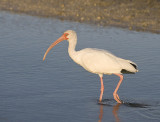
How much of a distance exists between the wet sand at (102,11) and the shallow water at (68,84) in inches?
121

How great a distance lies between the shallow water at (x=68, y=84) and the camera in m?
8.03

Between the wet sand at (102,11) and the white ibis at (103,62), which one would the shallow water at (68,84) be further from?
the wet sand at (102,11)

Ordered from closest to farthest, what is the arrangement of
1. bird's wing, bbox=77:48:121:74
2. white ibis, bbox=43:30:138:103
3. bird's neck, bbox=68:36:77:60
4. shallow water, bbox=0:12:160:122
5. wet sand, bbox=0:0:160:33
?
shallow water, bbox=0:12:160:122 → white ibis, bbox=43:30:138:103 → bird's wing, bbox=77:48:121:74 → bird's neck, bbox=68:36:77:60 → wet sand, bbox=0:0:160:33

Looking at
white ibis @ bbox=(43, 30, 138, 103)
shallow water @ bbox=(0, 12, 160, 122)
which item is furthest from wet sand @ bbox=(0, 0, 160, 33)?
white ibis @ bbox=(43, 30, 138, 103)

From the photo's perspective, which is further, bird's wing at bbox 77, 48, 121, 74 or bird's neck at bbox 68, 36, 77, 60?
bird's neck at bbox 68, 36, 77, 60

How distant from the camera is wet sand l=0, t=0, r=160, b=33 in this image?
18.5 meters

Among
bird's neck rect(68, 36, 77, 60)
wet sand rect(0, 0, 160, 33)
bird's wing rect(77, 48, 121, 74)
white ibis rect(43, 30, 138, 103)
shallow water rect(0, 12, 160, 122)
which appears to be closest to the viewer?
shallow water rect(0, 12, 160, 122)

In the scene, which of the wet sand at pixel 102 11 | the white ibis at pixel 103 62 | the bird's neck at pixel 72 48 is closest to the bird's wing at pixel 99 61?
the white ibis at pixel 103 62

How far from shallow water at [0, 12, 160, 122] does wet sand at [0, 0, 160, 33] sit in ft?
10.1

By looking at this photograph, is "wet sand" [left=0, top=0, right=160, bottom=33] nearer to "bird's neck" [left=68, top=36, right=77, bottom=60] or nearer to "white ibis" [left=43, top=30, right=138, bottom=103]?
"bird's neck" [left=68, top=36, right=77, bottom=60]

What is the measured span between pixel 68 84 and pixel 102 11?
1157 centimetres

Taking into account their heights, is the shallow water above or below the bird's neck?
below

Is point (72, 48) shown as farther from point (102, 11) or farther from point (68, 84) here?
point (102, 11)

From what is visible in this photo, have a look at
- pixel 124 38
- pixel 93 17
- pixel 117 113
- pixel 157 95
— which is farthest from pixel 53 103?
pixel 93 17
